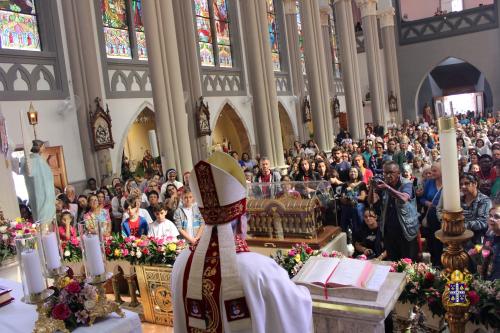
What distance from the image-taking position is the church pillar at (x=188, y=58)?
13539 mm

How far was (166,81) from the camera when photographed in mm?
11211

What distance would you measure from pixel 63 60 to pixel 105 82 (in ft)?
4.34

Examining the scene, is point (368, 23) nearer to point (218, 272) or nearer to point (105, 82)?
point (105, 82)

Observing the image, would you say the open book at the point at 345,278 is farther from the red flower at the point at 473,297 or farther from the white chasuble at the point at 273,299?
the red flower at the point at 473,297

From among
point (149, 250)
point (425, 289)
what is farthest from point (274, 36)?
point (425, 289)

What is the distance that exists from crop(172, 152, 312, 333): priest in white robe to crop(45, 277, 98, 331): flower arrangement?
1.79 ft

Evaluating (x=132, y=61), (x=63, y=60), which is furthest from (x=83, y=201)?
(x=132, y=61)

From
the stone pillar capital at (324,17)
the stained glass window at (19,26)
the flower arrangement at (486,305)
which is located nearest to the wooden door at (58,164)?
the stained glass window at (19,26)

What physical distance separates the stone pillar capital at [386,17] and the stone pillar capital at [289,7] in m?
7.61

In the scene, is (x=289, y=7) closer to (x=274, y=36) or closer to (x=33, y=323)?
(x=274, y=36)

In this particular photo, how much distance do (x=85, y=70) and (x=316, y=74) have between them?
340 inches

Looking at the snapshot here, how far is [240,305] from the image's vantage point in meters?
2.09

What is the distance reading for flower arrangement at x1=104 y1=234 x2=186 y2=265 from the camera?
14.6 feet

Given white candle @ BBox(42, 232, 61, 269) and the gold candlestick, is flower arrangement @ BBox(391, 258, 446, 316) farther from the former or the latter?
white candle @ BBox(42, 232, 61, 269)
